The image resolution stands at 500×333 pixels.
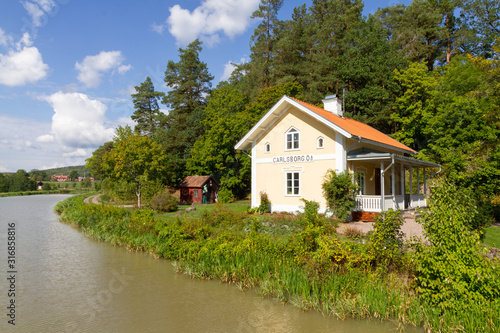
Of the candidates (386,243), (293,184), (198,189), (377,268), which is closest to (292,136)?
(293,184)

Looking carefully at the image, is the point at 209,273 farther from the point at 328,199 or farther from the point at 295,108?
the point at 295,108

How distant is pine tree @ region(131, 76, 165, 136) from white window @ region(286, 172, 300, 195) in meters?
35.3

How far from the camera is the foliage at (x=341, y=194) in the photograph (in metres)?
15.2

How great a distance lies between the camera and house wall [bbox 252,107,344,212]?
1670 centimetres

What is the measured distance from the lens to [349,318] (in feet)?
21.1

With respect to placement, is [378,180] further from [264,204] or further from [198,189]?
[198,189]

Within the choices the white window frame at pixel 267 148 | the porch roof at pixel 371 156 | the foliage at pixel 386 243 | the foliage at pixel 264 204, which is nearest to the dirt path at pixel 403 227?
the porch roof at pixel 371 156

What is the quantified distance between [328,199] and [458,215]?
9.96 meters

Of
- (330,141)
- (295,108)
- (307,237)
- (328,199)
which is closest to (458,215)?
(307,237)

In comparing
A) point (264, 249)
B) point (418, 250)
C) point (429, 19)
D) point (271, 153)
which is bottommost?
point (264, 249)

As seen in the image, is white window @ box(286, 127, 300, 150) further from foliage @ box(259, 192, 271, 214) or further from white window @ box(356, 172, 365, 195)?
white window @ box(356, 172, 365, 195)

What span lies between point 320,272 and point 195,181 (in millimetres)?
24445

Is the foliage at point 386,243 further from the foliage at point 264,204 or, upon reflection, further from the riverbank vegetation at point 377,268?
the foliage at point 264,204

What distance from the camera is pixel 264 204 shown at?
723 inches
